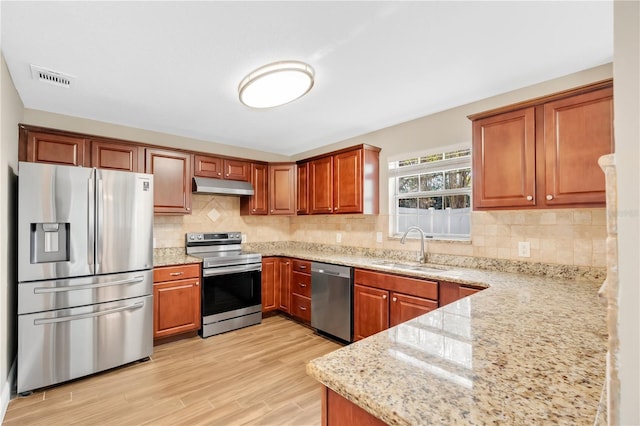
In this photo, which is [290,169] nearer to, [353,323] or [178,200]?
[178,200]

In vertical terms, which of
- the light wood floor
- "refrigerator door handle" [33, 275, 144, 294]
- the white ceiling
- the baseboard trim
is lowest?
the light wood floor

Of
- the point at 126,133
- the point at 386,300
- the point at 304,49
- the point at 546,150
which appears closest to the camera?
the point at 304,49

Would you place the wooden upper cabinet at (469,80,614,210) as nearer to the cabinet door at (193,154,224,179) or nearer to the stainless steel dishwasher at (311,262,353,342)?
the stainless steel dishwasher at (311,262,353,342)

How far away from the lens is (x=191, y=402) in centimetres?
222

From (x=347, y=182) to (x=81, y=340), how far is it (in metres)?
2.92

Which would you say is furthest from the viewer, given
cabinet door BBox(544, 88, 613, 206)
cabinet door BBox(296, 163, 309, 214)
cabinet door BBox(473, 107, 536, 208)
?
cabinet door BBox(296, 163, 309, 214)

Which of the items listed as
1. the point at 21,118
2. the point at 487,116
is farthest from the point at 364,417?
the point at 21,118

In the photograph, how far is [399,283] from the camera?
2697mm

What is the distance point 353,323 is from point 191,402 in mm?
1585

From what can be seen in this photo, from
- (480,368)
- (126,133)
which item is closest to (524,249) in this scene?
(480,368)

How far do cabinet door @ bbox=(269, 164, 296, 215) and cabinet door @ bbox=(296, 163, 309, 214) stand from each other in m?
0.08

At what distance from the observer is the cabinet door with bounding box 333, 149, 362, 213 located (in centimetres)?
354

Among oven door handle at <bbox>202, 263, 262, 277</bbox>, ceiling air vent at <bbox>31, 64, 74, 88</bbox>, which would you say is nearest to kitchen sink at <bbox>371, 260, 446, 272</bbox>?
oven door handle at <bbox>202, 263, 262, 277</bbox>

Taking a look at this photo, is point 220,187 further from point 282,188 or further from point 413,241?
point 413,241
